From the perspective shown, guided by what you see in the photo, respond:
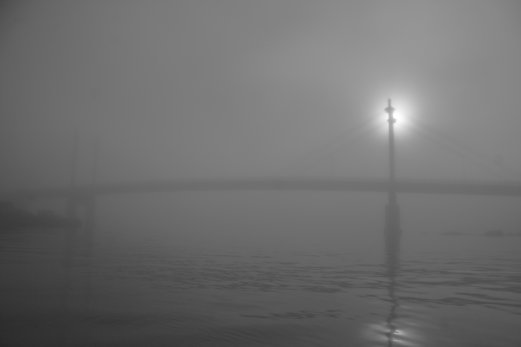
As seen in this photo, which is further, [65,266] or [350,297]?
[65,266]

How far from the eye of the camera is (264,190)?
6838cm

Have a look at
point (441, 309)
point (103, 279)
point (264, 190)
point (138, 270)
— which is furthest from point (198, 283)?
point (264, 190)

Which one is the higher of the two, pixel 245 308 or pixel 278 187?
pixel 278 187

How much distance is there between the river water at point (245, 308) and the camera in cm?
578

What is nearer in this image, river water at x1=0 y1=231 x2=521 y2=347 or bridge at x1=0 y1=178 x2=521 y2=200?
river water at x1=0 y1=231 x2=521 y2=347

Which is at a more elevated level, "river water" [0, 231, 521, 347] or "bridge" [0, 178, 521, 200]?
"bridge" [0, 178, 521, 200]

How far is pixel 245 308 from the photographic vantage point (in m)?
7.85

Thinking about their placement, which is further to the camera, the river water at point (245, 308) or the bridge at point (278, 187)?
the bridge at point (278, 187)

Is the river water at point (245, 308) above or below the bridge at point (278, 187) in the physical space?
below

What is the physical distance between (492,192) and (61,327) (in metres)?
68.3

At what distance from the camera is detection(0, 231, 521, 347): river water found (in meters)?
5.78

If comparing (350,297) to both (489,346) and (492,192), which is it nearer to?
(489,346)

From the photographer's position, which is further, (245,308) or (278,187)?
(278,187)

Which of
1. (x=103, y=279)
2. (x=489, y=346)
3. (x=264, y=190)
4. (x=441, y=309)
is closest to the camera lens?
(x=489, y=346)
